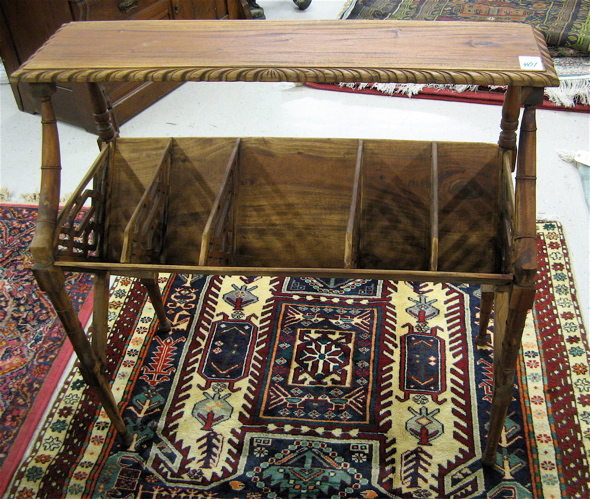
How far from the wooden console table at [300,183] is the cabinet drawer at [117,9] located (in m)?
1.54

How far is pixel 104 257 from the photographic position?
225cm

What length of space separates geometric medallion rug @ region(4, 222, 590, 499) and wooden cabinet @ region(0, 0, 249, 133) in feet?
4.80

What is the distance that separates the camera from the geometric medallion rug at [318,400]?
2129 mm

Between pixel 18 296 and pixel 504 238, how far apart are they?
2.10 meters

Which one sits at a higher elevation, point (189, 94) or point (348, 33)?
point (348, 33)

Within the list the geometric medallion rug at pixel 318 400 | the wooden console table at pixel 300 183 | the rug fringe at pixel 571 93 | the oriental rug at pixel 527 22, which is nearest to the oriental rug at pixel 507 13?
the oriental rug at pixel 527 22

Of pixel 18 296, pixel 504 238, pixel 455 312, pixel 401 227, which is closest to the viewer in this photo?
pixel 504 238

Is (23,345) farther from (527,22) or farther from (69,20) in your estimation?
(527,22)

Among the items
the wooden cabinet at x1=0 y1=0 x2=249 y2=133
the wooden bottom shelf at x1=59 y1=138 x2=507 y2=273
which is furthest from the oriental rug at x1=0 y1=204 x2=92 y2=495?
the wooden cabinet at x1=0 y1=0 x2=249 y2=133

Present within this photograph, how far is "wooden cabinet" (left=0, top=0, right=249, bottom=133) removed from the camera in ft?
11.7

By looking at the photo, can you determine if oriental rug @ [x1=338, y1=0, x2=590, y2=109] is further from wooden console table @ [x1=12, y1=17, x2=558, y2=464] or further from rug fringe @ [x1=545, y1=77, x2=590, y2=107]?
wooden console table @ [x1=12, y1=17, x2=558, y2=464]

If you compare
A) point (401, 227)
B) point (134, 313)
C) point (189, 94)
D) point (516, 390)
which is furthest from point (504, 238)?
point (189, 94)

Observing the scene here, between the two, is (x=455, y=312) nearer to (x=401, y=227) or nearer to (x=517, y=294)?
(x=401, y=227)

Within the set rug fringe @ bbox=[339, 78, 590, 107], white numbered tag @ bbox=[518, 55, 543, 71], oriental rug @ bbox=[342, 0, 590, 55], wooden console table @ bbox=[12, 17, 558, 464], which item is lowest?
rug fringe @ bbox=[339, 78, 590, 107]
